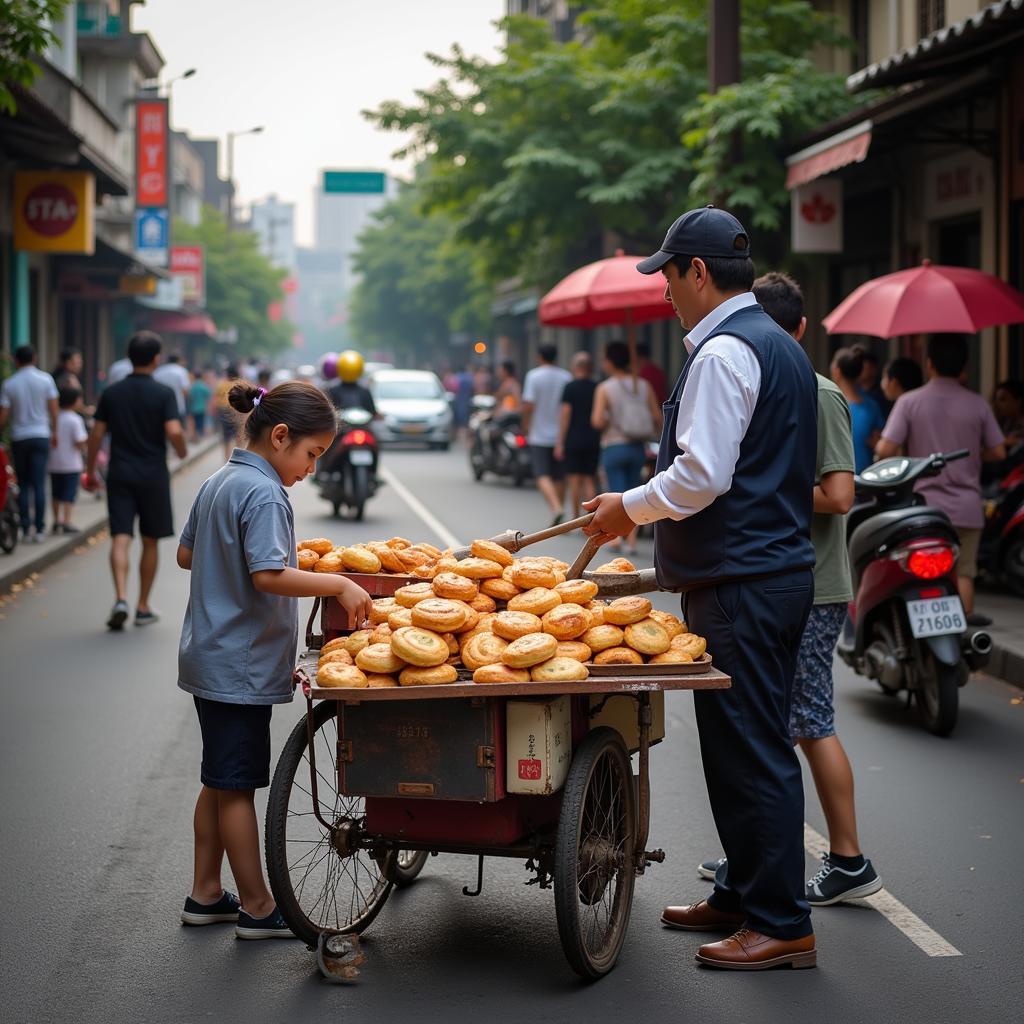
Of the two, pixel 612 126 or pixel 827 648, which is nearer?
pixel 827 648

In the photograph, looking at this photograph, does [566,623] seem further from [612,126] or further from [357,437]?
[612,126]

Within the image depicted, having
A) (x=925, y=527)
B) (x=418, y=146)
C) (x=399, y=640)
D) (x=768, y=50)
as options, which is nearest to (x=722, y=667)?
(x=399, y=640)

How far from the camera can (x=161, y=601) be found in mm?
12664

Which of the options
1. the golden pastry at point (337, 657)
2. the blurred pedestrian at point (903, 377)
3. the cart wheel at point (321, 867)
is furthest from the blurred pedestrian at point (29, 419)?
the golden pastry at point (337, 657)

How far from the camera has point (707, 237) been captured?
466 cm

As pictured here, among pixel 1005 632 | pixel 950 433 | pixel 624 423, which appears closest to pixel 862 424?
pixel 950 433

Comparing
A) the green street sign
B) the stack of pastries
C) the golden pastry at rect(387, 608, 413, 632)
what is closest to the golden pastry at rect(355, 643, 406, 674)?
the stack of pastries

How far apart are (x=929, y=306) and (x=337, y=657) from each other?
7.44 meters

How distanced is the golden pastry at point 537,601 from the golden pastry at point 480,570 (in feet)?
0.76

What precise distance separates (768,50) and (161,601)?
12839mm

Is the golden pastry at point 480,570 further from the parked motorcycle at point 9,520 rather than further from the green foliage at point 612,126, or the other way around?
the green foliage at point 612,126

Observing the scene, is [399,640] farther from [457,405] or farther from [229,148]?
[229,148]

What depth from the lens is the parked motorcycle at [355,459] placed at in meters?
18.7

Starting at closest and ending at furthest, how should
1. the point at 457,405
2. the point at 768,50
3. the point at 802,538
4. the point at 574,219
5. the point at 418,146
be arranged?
the point at 802,538
the point at 768,50
the point at 574,219
the point at 418,146
the point at 457,405
